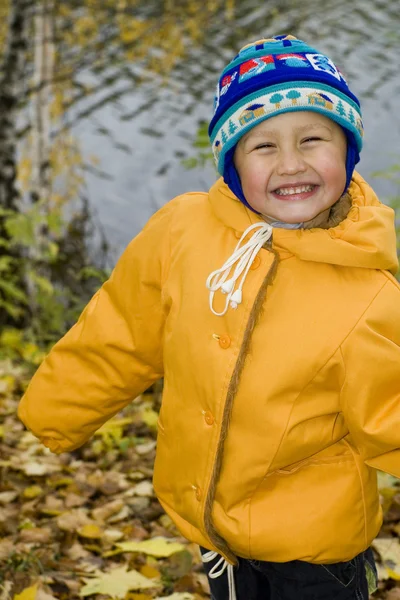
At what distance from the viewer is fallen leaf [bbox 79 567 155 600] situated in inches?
113

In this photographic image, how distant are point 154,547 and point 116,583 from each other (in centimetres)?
29

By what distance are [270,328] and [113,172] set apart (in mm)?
6538

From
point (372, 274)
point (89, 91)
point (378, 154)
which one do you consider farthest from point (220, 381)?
point (89, 91)

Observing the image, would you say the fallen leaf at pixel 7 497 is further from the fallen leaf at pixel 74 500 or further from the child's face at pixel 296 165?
the child's face at pixel 296 165

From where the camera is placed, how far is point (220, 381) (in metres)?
2.01

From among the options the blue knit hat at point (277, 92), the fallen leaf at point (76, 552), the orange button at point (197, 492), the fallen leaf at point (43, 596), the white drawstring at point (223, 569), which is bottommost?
the fallen leaf at point (76, 552)

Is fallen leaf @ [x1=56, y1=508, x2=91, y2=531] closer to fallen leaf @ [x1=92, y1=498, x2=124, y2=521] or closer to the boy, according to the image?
fallen leaf @ [x1=92, y1=498, x2=124, y2=521]

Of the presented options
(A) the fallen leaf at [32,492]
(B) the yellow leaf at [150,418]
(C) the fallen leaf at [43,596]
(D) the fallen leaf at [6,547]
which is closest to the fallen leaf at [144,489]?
(A) the fallen leaf at [32,492]

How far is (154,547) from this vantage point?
10.4 ft

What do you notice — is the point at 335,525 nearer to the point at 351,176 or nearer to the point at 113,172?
the point at 351,176

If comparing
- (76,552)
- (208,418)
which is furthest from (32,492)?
(208,418)

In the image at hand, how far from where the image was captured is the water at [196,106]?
7.68m

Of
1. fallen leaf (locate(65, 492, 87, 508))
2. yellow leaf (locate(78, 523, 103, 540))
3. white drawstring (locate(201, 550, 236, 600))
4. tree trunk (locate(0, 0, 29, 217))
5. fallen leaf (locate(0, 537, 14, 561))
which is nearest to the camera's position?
white drawstring (locate(201, 550, 236, 600))

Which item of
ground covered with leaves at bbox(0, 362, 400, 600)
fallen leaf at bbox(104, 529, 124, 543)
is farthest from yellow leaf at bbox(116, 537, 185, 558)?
fallen leaf at bbox(104, 529, 124, 543)
